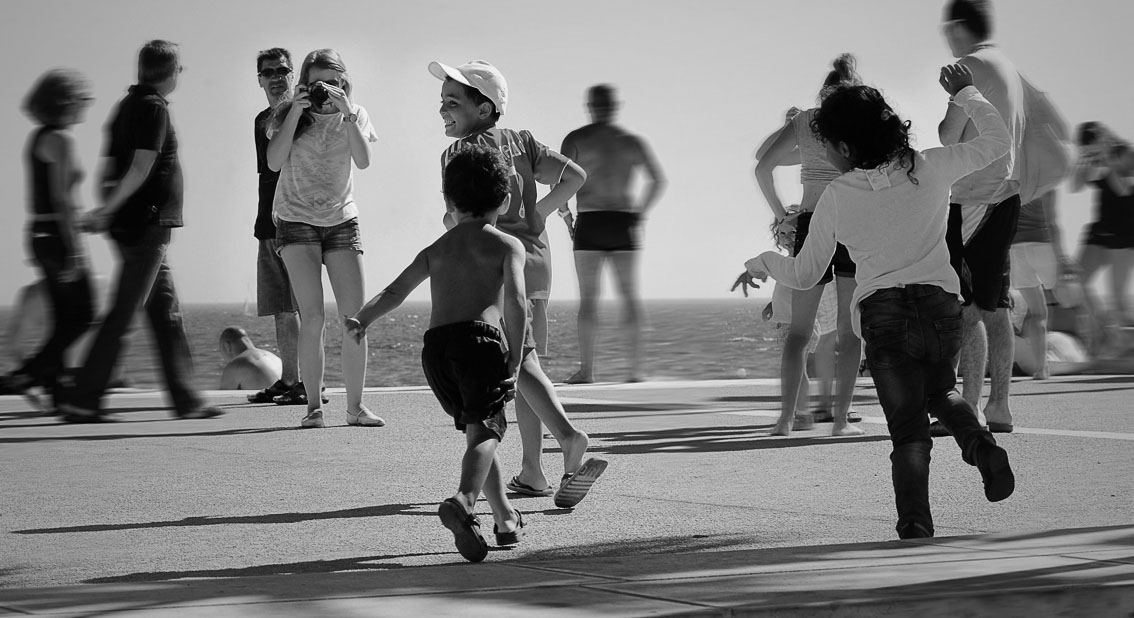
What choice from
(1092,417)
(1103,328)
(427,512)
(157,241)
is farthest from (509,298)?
(1103,328)

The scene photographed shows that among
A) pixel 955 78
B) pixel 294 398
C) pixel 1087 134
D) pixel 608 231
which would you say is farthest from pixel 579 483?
pixel 1087 134

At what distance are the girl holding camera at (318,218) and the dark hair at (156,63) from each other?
1667 millimetres

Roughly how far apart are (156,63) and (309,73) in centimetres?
175

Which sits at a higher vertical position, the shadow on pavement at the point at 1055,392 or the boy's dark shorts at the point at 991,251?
the boy's dark shorts at the point at 991,251

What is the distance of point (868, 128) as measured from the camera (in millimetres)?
4977

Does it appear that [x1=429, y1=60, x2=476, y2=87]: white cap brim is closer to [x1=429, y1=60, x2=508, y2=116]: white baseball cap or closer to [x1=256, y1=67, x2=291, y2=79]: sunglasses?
[x1=429, y1=60, x2=508, y2=116]: white baseball cap

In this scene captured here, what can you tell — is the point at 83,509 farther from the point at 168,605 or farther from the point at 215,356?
the point at 215,356

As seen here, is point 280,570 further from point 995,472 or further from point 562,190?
point 562,190

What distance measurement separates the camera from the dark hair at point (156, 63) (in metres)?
6.96

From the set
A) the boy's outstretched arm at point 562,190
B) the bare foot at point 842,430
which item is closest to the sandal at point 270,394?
the bare foot at point 842,430

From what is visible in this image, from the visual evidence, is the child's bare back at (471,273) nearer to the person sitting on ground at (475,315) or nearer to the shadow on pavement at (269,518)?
the person sitting on ground at (475,315)

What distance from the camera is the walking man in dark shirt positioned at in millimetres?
6949

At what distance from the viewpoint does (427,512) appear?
5.87 metres

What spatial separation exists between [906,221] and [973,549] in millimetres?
1194
